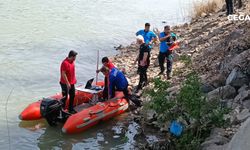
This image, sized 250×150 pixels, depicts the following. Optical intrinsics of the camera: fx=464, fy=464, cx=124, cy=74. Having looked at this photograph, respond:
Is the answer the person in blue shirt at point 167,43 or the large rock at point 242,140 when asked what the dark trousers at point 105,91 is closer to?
the person in blue shirt at point 167,43

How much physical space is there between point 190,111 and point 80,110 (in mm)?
3541

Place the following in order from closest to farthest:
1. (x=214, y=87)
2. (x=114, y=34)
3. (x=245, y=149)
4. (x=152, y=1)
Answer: (x=245, y=149) → (x=214, y=87) → (x=114, y=34) → (x=152, y=1)

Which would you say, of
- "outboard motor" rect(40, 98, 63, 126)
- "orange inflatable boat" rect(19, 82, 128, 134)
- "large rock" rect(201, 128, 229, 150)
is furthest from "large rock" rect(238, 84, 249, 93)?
"outboard motor" rect(40, 98, 63, 126)

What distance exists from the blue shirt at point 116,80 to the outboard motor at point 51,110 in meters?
1.27

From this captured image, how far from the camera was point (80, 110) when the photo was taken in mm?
10289

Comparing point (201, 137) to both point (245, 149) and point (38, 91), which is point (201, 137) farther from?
point (38, 91)

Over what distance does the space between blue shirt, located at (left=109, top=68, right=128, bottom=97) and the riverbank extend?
2.24 feet

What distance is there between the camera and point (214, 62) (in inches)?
448

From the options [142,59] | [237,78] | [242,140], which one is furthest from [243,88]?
[242,140]

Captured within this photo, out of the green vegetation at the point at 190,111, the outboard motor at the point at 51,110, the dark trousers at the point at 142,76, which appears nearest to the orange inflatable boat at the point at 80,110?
the outboard motor at the point at 51,110

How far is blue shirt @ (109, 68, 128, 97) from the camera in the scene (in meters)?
9.96

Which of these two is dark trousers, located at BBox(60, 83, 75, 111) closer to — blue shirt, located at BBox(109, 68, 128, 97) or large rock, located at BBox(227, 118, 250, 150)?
blue shirt, located at BBox(109, 68, 128, 97)

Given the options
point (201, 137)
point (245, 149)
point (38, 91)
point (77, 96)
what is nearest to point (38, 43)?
point (38, 91)

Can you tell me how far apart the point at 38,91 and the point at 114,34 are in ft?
24.9
